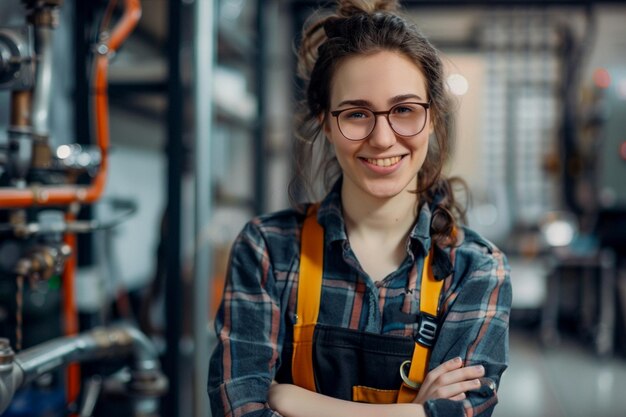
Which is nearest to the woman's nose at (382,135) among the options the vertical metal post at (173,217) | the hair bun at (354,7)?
the hair bun at (354,7)

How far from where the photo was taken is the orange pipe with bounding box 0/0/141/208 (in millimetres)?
1280

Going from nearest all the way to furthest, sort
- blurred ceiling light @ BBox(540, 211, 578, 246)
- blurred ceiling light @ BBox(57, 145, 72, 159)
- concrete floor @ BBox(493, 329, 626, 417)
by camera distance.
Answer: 1. blurred ceiling light @ BBox(57, 145, 72, 159)
2. concrete floor @ BBox(493, 329, 626, 417)
3. blurred ceiling light @ BBox(540, 211, 578, 246)

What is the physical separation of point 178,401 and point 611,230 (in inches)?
112

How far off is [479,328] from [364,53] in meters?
0.44

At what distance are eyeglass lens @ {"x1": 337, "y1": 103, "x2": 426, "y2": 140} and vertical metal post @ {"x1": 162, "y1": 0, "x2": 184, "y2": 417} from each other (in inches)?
52.1

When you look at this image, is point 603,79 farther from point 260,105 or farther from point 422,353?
point 422,353

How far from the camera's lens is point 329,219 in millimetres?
1070

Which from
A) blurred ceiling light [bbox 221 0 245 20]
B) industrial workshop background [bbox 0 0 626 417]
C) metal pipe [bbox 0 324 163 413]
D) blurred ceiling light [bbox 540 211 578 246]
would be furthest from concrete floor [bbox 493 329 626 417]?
blurred ceiling light [bbox 221 0 245 20]

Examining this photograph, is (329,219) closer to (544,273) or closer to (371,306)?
(371,306)

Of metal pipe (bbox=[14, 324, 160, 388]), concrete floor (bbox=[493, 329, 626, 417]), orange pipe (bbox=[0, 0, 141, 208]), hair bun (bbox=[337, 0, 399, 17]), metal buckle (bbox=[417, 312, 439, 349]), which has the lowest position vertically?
concrete floor (bbox=[493, 329, 626, 417])

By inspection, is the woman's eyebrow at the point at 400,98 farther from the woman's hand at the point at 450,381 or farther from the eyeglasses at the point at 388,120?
the woman's hand at the point at 450,381

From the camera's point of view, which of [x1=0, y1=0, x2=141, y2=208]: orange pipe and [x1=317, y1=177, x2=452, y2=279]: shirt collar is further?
[x1=0, y1=0, x2=141, y2=208]: orange pipe

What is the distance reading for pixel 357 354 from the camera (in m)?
1.00

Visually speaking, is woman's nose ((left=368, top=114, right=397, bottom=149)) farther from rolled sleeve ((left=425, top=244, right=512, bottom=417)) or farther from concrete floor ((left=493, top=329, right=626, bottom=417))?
concrete floor ((left=493, top=329, right=626, bottom=417))
